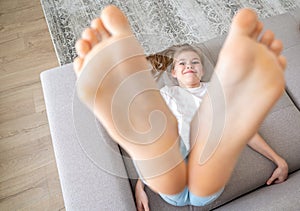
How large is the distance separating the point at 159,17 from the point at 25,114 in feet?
2.85

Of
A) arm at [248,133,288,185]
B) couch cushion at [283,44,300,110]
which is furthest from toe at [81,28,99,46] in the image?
couch cushion at [283,44,300,110]

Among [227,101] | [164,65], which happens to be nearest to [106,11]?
[227,101]

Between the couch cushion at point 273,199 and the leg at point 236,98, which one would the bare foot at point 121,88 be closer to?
the leg at point 236,98

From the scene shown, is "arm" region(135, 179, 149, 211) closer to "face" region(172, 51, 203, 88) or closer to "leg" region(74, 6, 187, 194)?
"leg" region(74, 6, 187, 194)

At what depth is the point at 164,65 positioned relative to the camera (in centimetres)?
111

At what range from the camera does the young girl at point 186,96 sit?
895 mm

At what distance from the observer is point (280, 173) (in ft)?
3.08

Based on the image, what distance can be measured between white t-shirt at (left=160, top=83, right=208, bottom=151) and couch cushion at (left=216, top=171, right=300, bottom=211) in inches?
10.9

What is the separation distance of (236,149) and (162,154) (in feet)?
0.54

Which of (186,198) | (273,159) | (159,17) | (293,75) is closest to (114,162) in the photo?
(186,198)

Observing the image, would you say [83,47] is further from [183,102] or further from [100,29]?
[183,102]

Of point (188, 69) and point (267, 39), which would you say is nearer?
point (267, 39)

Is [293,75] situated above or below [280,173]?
above

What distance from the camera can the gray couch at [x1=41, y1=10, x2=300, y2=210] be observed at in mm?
867
